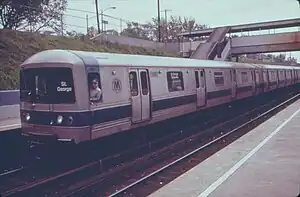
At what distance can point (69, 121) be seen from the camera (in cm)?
935

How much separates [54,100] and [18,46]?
13.3 meters

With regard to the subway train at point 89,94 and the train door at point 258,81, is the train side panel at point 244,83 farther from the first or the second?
the subway train at point 89,94

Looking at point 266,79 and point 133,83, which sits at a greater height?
point 133,83

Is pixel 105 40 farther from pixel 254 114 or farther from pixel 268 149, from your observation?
pixel 268 149

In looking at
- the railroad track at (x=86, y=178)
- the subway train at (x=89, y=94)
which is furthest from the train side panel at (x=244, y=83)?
the railroad track at (x=86, y=178)

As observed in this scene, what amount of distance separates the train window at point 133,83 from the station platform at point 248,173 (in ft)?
9.54

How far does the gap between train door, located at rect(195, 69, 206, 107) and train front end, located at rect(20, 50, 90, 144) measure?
747 centimetres

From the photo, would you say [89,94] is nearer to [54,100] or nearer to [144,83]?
[54,100]

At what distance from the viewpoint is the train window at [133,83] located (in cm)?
1123

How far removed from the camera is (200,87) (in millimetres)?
16359

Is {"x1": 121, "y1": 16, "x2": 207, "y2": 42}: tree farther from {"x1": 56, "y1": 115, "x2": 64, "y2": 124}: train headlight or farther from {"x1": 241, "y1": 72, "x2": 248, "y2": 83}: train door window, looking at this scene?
{"x1": 56, "y1": 115, "x2": 64, "y2": 124}: train headlight

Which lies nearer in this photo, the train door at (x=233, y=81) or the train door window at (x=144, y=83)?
the train door window at (x=144, y=83)

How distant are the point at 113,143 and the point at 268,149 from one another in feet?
14.1

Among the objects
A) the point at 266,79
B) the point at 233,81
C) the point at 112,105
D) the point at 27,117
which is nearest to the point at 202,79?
the point at 233,81
